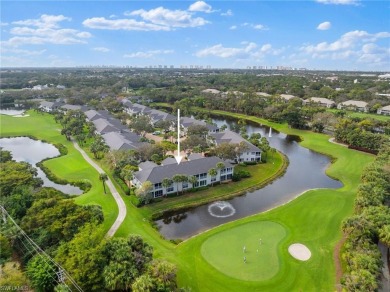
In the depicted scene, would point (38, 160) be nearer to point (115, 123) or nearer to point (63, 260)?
point (115, 123)

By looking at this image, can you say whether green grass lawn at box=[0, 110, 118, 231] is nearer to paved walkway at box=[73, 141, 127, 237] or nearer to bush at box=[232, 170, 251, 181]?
paved walkway at box=[73, 141, 127, 237]

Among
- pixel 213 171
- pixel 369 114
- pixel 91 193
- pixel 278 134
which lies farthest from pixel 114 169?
pixel 369 114

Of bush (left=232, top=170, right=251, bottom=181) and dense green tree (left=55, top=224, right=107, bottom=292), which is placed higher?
dense green tree (left=55, top=224, right=107, bottom=292)

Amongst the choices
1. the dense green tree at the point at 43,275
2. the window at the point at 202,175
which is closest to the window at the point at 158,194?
the window at the point at 202,175

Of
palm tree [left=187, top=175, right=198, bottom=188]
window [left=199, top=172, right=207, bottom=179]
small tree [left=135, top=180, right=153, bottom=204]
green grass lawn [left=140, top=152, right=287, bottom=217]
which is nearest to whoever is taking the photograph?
small tree [left=135, top=180, right=153, bottom=204]

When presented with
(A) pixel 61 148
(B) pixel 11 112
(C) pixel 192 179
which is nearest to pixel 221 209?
(C) pixel 192 179

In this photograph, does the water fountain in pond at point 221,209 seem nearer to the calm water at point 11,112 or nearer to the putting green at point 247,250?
the putting green at point 247,250

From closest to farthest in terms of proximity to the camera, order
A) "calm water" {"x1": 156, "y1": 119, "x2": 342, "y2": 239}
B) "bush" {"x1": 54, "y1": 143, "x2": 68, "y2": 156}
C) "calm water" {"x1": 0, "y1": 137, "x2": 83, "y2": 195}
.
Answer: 1. "calm water" {"x1": 156, "y1": 119, "x2": 342, "y2": 239}
2. "calm water" {"x1": 0, "y1": 137, "x2": 83, "y2": 195}
3. "bush" {"x1": 54, "y1": 143, "x2": 68, "y2": 156}

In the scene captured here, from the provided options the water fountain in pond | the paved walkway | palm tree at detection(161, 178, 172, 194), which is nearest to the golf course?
the paved walkway
